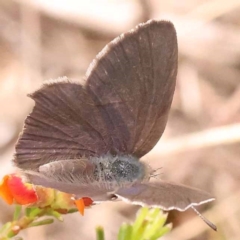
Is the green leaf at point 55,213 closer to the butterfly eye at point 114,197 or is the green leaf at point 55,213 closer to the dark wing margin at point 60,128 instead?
the dark wing margin at point 60,128

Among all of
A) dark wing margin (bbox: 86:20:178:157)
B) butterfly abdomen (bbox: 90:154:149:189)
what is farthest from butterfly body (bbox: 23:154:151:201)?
dark wing margin (bbox: 86:20:178:157)

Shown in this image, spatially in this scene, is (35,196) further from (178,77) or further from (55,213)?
(178,77)

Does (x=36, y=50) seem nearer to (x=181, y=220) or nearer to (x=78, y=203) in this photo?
(x=181, y=220)

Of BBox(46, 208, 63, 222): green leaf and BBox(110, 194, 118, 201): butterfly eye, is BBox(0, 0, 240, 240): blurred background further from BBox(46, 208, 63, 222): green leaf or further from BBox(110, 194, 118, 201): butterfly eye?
BBox(110, 194, 118, 201): butterfly eye

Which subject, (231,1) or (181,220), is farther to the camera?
(231,1)

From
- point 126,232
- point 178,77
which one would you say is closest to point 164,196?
point 126,232

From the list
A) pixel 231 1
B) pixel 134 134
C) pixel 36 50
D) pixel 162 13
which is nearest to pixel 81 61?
pixel 36 50
